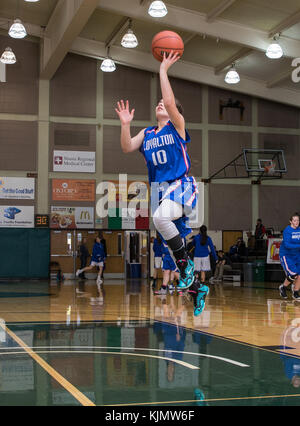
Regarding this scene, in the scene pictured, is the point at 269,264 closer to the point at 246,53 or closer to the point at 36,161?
the point at 246,53

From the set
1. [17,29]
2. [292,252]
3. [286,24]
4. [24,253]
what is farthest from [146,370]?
[24,253]

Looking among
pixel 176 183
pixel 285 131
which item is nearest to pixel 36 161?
pixel 285 131

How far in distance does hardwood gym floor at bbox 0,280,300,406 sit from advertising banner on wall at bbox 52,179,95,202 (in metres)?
16.7

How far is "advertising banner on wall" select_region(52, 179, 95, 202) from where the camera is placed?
26219 millimetres

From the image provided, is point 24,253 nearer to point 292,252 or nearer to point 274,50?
point 274,50

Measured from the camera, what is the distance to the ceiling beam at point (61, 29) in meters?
18.5

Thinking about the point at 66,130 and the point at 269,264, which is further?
the point at 66,130

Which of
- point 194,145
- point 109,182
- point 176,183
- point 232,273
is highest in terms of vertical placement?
point 194,145

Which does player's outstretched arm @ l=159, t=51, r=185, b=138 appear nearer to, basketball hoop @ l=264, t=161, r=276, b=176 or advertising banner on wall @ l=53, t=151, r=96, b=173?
advertising banner on wall @ l=53, t=151, r=96, b=173

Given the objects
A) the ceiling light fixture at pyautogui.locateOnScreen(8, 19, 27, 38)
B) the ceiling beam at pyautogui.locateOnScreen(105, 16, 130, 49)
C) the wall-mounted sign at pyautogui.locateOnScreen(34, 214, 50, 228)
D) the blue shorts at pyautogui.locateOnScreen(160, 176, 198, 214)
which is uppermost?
the ceiling beam at pyautogui.locateOnScreen(105, 16, 130, 49)

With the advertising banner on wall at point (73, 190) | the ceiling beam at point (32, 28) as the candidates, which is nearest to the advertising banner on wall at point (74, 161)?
the advertising banner on wall at point (73, 190)

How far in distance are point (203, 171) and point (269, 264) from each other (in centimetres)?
591

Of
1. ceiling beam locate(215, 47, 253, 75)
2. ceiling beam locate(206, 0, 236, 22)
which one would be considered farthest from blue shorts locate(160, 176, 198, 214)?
ceiling beam locate(215, 47, 253, 75)

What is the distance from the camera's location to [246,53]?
2378cm
